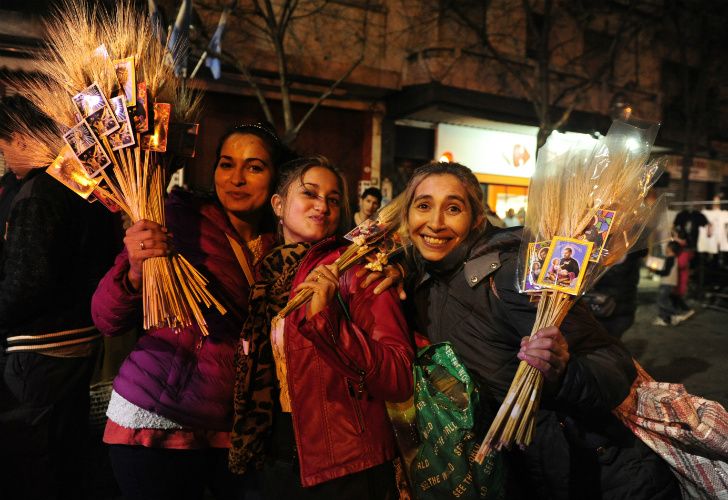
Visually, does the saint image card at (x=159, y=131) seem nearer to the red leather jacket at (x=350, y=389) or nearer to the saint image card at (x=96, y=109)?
the saint image card at (x=96, y=109)

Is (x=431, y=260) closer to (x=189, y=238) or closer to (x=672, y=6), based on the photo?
(x=189, y=238)

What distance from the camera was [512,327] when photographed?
164 cm

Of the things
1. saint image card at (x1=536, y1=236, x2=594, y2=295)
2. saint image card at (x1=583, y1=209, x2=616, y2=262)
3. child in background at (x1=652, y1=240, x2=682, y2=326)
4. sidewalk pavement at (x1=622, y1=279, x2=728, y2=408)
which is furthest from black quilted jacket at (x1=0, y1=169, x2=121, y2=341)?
child in background at (x1=652, y1=240, x2=682, y2=326)

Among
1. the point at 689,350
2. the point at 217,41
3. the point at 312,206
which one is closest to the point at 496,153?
the point at 689,350

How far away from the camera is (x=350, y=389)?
1.51 metres

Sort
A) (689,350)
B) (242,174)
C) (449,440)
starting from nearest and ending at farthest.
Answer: (449,440)
(242,174)
(689,350)

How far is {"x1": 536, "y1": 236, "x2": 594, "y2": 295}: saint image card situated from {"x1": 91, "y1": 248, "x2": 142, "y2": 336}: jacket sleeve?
1.38 meters

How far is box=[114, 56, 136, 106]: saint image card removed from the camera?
5.22 feet

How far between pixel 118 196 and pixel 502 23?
533 inches

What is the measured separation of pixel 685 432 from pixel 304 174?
1625 millimetres

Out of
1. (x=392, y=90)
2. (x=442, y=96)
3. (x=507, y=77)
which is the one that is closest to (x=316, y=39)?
(x=392, y=90)

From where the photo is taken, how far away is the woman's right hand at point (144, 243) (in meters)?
1.53

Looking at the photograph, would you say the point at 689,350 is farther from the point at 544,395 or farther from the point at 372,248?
the point at 372,248

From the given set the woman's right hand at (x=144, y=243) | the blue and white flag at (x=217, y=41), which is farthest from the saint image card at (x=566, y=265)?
the blue and white flag at (x=217, y=41)
